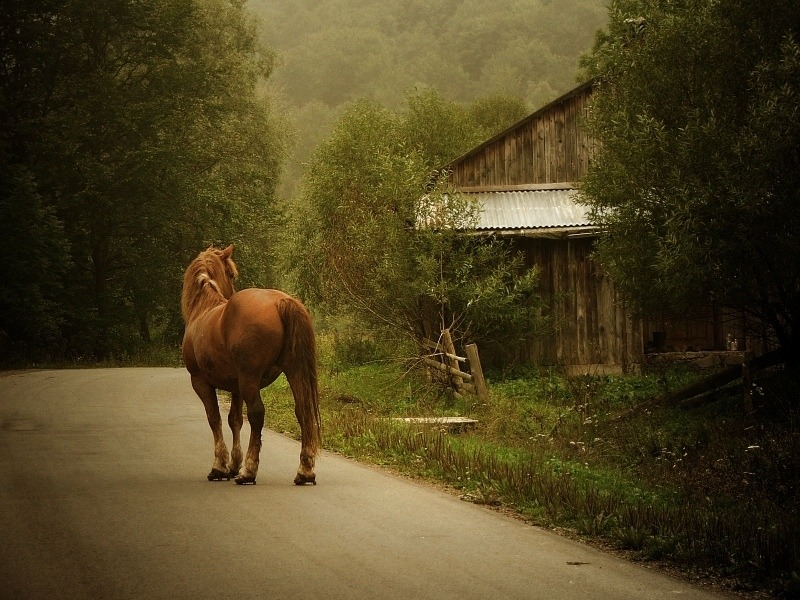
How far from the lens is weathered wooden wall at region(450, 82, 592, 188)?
2562 cm

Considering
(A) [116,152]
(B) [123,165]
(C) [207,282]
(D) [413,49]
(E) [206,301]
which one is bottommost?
(E) [206,301]

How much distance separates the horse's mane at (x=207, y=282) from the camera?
1120 cm

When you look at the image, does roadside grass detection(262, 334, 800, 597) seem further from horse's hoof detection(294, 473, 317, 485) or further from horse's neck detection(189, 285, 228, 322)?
horse's neck detection(189, 285, 228, 322)

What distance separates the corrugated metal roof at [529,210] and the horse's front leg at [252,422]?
12.8 meters

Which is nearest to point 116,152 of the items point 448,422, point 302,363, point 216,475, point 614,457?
point 448,422

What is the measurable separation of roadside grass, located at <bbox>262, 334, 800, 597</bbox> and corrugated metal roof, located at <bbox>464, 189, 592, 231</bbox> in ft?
11.9

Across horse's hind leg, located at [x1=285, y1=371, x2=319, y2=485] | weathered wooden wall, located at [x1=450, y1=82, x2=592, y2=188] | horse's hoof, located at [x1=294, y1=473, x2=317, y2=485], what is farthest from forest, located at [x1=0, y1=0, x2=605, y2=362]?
horse's hoof, located at [x1=294, y1=473, x2=317, y2=485]

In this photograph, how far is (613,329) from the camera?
76.3 ft

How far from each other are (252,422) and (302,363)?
0.76 meters

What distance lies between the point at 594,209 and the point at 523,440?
18.3 feet

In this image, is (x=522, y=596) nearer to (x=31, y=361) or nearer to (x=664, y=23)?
(x=664, y=23)

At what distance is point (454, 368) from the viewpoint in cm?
1870

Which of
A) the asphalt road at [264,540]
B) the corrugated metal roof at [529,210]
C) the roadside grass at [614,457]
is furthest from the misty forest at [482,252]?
the asphalt road at [264,540]

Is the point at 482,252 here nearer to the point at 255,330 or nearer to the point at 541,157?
the point at 541,157
